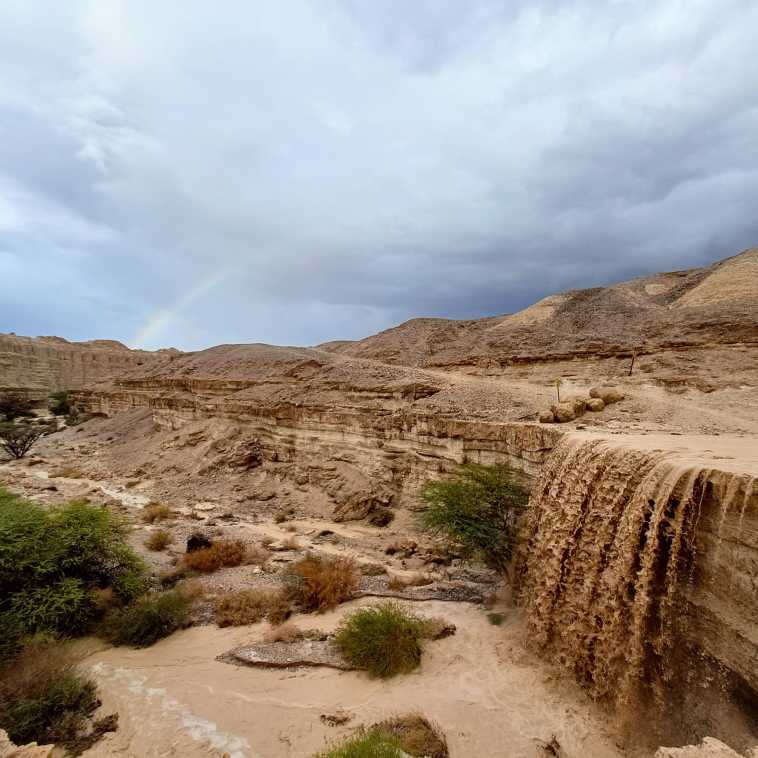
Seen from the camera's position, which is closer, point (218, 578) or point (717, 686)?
point (717, 686)

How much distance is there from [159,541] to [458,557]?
838 centimetres

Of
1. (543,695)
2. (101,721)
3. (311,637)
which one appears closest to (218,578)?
(311,637)

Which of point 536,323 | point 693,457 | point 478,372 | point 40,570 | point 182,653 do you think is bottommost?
point 182,653

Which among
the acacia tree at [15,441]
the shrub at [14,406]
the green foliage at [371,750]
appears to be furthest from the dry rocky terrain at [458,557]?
the shrub at [14,406]

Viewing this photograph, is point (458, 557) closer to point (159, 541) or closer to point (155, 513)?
point (159, 541)

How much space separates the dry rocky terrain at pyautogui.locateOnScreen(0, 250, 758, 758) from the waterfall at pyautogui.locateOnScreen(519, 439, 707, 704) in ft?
0.12

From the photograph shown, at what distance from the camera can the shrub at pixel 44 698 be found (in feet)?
17.6

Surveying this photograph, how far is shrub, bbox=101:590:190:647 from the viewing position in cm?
766

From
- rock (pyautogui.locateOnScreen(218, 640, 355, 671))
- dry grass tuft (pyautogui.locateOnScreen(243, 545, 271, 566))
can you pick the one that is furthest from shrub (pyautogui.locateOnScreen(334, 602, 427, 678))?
dry grass tuft (pyautogui.locateOnScreen(243, 545, 271, 566))

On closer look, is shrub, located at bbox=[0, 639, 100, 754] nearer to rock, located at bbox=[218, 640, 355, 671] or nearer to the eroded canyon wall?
rock, located at bbox=[218, 640, 355, 671]

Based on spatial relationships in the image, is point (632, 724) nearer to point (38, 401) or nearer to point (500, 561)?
point (500, 561)

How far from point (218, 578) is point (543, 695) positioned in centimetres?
749

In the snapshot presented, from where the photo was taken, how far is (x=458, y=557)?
10961 mm

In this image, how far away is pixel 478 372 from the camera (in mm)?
23141
